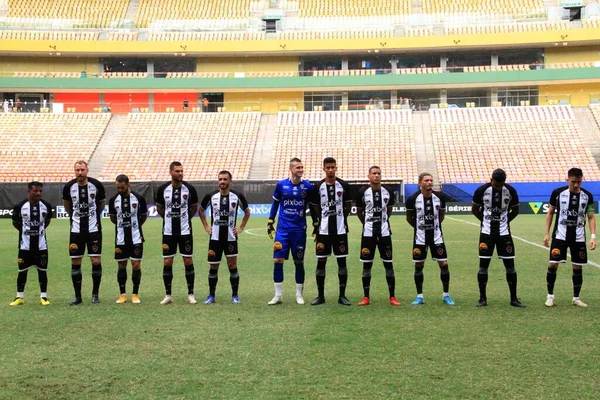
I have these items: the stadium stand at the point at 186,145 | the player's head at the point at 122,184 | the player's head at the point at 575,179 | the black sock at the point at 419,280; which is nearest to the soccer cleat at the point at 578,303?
the player's head at the point at 575,179

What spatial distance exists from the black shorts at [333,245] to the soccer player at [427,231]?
1.02 metres

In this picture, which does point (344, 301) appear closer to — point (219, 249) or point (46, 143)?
point (219, 249)

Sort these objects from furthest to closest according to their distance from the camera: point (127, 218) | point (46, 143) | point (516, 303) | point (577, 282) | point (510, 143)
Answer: point (46, 143), point (510, 143), point (127, 218), point (577, 282), point (516, 303)

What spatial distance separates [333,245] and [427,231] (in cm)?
138

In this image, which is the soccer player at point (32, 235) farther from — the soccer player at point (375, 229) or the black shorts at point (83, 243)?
the soccer player at point (375, 229)

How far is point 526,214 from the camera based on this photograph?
1425 inches

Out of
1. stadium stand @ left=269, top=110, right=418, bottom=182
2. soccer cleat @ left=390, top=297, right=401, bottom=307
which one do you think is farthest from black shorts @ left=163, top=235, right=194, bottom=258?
stadium stand @ left=269, top=110, right=418, bottom=182

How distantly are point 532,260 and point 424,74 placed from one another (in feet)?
112

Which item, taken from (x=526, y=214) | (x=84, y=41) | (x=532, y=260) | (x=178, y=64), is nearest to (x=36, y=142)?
(x=84, y=41)

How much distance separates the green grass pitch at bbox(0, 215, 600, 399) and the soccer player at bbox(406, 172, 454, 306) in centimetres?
43

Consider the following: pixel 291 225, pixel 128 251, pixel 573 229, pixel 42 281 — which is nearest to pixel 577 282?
pixel 573 229

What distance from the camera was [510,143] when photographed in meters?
42.3

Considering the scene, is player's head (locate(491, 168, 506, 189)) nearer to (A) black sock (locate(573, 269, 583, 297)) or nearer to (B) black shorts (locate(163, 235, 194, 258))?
(A) black sock (locate(573, 269, 583, 297))

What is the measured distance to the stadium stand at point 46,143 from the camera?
4050cm
